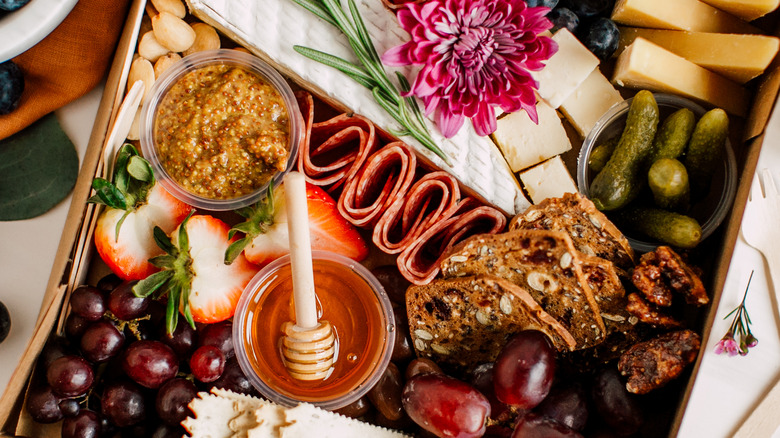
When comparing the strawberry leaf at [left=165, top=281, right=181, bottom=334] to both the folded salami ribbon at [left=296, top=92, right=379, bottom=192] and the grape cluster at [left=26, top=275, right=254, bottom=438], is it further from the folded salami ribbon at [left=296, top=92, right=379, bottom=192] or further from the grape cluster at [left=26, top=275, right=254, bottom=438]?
the folded salami ribbon at [left=296, top=92, right=379, bottom=192]

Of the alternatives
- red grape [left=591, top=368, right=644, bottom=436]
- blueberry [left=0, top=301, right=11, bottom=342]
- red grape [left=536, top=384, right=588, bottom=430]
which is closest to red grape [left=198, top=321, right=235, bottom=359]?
blueberry [left=0, top=301, right=11, bottom=342]

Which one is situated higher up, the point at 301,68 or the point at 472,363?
the point at 301,68

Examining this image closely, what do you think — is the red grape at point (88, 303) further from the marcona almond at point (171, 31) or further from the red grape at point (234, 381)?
the marcona almond at point (171, 31)

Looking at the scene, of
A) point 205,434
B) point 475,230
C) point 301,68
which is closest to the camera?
point 205,434

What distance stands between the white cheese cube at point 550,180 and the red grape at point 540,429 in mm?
485

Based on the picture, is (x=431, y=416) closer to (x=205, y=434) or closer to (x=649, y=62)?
(x=205, y=434)

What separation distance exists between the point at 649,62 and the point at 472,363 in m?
0.77

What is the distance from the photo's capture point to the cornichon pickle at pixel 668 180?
1215mm

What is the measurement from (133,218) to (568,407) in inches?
39.3

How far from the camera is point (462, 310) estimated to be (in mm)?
1313

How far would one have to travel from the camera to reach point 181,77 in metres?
1.33

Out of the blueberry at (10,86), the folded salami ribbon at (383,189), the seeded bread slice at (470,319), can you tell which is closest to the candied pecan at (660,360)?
the seeded bread slice at (470,319)

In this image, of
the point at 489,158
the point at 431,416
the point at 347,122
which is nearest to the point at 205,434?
the point at 431,416

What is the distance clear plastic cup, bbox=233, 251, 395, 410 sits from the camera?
1.27m
